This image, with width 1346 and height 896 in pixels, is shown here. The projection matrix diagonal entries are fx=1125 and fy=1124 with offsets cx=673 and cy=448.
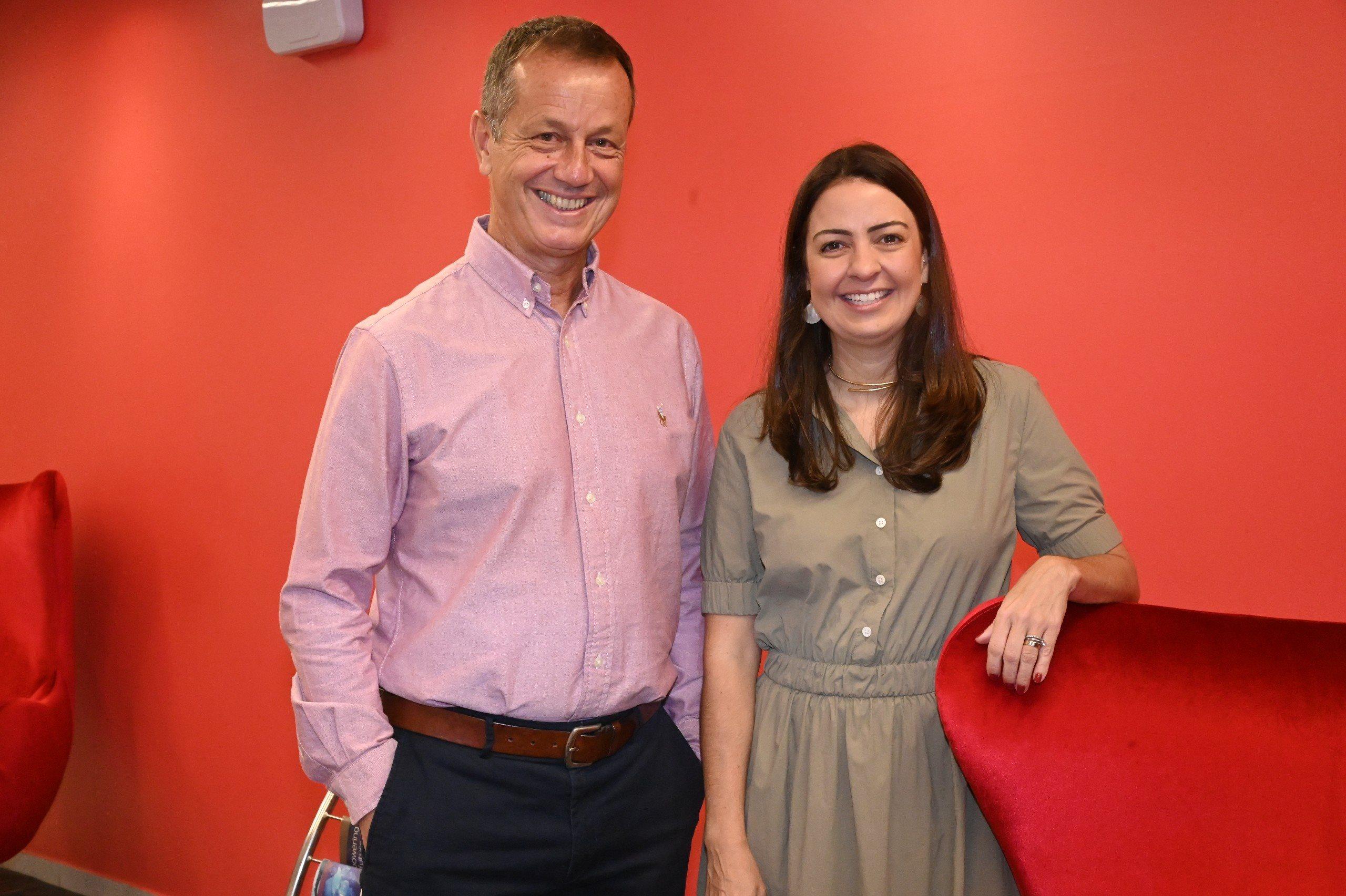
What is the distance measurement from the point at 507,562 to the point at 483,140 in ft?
2.13

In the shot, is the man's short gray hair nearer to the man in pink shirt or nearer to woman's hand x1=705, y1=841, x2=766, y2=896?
the man in pink shirt

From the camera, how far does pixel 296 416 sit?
3283 mm

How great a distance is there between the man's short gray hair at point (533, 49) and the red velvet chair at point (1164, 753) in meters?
0.96

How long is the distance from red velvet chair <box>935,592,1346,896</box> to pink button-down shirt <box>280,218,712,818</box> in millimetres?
510

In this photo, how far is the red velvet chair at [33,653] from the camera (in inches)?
116

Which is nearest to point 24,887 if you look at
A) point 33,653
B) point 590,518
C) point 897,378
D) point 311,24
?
point 33,653

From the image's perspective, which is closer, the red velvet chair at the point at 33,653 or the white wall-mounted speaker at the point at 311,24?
the red velvet chair at the point at 33,653

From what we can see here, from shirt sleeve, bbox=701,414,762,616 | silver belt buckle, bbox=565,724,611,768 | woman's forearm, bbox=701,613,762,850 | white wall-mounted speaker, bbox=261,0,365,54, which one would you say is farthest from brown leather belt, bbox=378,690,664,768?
white wall-mounted speaker, bbox=261,0,365,54

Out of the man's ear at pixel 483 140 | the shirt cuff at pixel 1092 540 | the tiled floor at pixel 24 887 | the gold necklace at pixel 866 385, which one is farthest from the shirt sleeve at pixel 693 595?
the tiled floor at pixel 24 887

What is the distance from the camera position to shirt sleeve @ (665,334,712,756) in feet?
5.95

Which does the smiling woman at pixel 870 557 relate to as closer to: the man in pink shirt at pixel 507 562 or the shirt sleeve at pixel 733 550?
the shirt sleeve at pixel 733 550

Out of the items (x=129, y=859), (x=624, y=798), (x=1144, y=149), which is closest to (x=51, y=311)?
(x=129, y=859)

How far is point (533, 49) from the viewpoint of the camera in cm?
163

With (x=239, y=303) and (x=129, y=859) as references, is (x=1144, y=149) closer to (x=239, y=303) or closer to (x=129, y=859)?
(x=239, y=303)
